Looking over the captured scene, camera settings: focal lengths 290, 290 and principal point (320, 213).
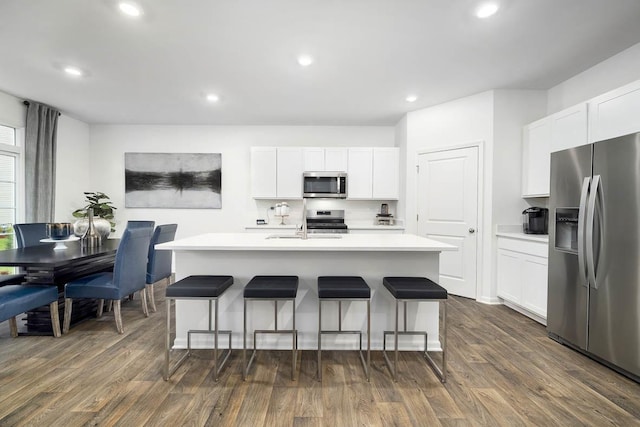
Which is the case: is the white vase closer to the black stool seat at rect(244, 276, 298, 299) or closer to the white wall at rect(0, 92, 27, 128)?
the white wall at rect(0, 92, 27, 128)

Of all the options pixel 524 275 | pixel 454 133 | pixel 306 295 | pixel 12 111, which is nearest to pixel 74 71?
pixel 12 111

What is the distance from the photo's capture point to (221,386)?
191 centimetres

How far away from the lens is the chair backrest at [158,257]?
10.7 feet

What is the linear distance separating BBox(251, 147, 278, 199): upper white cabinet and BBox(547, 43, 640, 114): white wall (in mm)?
3854

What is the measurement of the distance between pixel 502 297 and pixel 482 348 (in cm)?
134

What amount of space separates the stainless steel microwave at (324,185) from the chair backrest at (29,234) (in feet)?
11.0

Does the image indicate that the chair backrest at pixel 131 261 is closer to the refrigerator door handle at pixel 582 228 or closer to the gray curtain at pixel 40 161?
the gray curtain at pixel 40 161

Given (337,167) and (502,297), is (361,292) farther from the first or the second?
(337,167)

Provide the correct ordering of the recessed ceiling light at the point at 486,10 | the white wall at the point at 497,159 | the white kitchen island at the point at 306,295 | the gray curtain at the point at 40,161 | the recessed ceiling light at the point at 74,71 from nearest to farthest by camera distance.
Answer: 1. the recessed ceiling light at the point at 486,10
2. the white kitchen island at the point at 306,295
3. the recessed ceiling light at the point at 74,71
4. the white wall at the point at 497,159
5. the gray curtain at the point at 40,161

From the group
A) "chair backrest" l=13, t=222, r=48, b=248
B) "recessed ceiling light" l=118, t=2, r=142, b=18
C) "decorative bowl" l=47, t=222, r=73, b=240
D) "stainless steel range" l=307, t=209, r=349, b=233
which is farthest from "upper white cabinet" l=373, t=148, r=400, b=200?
"chair backrest" l=13, t=222, r=48, b=248

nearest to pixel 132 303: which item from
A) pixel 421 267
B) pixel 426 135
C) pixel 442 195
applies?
pixel 421 267

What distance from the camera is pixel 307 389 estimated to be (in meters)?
1.88

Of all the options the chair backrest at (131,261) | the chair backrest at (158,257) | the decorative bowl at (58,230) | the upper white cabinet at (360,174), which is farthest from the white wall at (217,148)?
the chair backrest at (131,261)

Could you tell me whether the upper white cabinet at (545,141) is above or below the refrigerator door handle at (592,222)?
above
